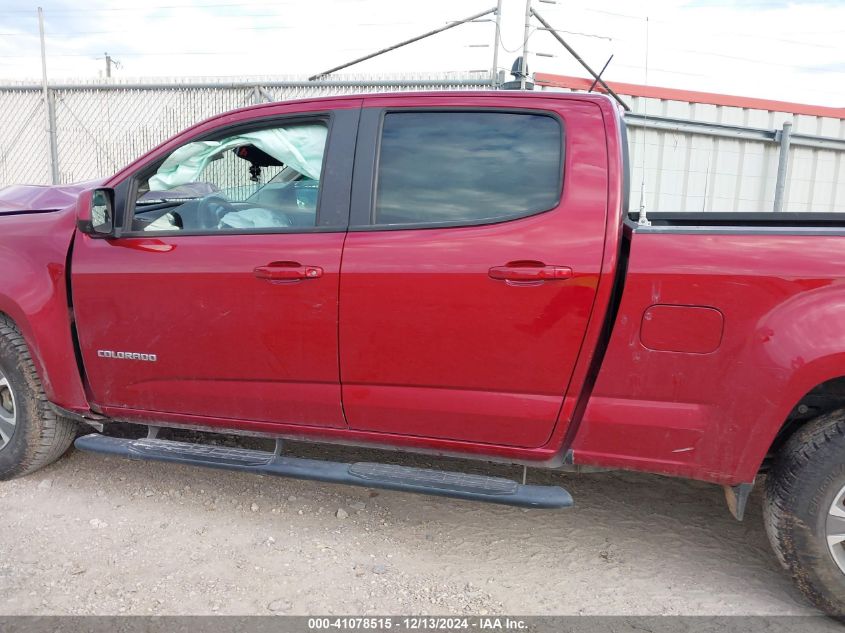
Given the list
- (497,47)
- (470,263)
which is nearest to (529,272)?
(470,263)

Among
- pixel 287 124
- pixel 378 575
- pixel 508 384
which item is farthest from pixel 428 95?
pixel 378 575

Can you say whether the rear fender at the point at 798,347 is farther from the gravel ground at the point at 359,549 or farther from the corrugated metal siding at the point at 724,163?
the corrugated metal siding at the point at 724,163

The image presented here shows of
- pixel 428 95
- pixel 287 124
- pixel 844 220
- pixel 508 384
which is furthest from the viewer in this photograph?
pixel 844 220

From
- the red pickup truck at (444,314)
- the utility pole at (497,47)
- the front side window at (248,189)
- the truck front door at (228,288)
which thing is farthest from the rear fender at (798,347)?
the utility pole at (497,47)

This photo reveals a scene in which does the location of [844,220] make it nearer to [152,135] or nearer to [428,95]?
[428,95]

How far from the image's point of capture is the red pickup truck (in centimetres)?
236

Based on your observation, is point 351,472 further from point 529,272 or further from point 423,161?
point 423,161

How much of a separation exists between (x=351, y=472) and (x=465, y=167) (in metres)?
1.38

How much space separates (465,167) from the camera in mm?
2713

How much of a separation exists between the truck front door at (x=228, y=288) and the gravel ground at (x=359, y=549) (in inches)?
21.0

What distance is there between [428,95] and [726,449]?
6.09ft

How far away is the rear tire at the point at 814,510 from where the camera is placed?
2.34 meters

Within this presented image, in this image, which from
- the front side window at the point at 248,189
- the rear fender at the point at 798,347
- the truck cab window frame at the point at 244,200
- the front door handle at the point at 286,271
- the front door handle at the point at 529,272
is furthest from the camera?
the front side window at the point at 248,189

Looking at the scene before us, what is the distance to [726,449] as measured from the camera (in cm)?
243
